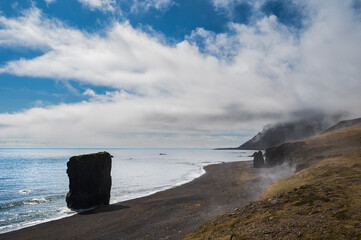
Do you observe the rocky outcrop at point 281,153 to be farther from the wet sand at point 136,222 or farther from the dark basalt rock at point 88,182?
the dark basalt rock at point 88,182

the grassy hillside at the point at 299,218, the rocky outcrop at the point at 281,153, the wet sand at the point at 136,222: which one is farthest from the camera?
the rocky outcrop at the point at 281,153

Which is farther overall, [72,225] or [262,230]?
[72,225]

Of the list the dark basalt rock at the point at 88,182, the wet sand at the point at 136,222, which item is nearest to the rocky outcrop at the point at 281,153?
the wet sand at the point at 136,222

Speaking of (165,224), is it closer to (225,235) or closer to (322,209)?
(225,235)

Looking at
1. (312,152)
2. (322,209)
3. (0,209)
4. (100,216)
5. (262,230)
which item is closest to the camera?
(262,230)

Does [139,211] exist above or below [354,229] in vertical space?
below

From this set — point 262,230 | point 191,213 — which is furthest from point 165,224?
point 262,230

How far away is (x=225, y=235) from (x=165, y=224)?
13352 millimetres

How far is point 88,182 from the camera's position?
3906cm

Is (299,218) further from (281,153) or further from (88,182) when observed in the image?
(281,153)

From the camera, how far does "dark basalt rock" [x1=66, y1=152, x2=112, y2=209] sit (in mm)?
38031

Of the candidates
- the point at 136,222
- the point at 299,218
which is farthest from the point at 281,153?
the point at 299,218

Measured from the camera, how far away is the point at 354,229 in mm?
10039

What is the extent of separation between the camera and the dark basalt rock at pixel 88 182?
38031mm
